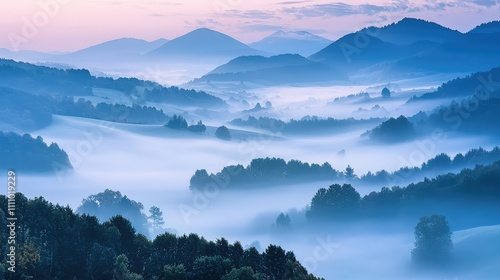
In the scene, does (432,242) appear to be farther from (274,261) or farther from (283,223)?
(274,261)

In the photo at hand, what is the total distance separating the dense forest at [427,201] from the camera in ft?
346

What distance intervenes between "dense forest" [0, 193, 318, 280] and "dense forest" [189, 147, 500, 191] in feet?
334

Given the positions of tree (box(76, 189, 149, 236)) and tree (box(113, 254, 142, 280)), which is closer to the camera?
tree (box(113, 254, 142, 280))

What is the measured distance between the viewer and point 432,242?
8438 centimetres

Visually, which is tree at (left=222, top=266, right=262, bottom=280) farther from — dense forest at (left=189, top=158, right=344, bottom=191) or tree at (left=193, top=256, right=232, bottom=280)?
dense forest at (left=189, top=158, right=344, bottom=191)

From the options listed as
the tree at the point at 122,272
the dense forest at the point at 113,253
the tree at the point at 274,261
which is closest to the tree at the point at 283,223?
the dense forest at the point at 113,253

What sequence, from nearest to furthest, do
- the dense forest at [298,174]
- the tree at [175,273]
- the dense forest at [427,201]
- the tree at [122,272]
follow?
the tree at [175,273]
the tree at [122,272]
the dense forest at [427,201]
the dense forest at [298,174]

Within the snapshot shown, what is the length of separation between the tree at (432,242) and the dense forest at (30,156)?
11097 cm

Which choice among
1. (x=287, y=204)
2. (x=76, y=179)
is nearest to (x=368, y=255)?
(x=287, y=204)

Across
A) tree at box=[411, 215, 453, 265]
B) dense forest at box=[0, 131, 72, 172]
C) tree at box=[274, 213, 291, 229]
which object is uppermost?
dense forest at box=[0, 131, 72, 172]

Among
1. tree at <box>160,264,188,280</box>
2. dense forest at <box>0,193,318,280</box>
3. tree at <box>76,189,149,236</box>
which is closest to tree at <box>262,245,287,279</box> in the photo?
dense forest at <box>0,193,318,280</box>

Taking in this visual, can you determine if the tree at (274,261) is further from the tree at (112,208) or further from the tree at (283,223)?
the tree at (112,208)

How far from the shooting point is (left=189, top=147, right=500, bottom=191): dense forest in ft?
482

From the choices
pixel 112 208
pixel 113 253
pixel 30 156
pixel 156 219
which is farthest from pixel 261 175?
pixel 113 253
